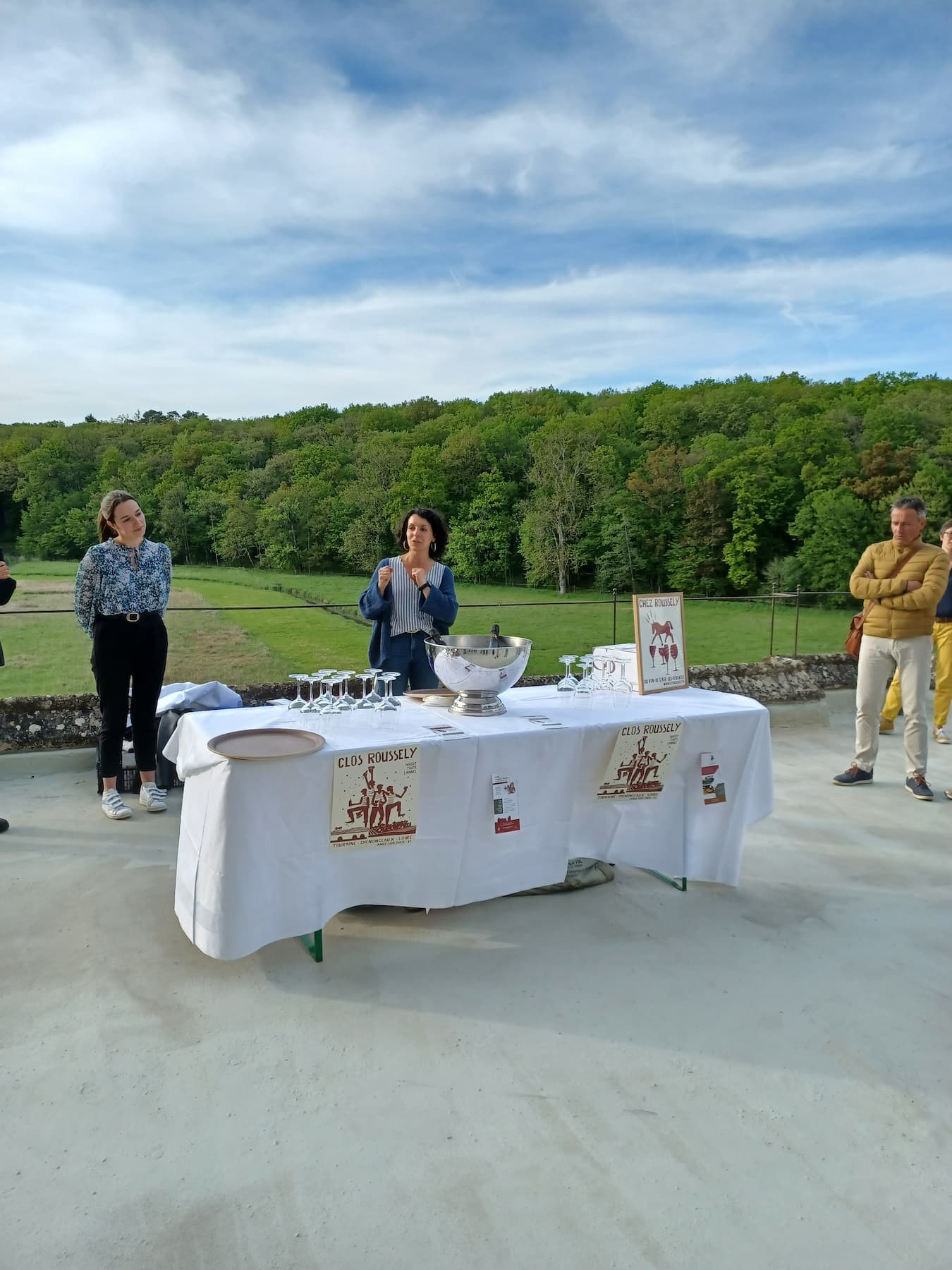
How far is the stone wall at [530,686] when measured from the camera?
468cm

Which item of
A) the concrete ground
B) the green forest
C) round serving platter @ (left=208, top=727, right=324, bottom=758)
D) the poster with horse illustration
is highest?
the green forest

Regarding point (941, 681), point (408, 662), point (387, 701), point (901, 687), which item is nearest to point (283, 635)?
point (408, 662)

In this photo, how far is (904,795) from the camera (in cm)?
433

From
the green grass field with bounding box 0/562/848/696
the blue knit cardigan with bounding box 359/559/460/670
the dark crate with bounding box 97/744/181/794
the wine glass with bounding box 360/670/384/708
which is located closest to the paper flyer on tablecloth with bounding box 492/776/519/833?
the wine glass with bounding box 360/670/384/708

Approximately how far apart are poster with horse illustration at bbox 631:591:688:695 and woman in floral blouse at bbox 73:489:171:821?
237 centimetres

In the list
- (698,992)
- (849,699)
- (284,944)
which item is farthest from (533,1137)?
(849,699)

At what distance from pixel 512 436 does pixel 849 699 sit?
50.5ft

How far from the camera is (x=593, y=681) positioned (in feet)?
10.6

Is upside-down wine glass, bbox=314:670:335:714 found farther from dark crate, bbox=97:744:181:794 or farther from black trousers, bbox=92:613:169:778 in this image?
dark crate, bbox=97:744:181:794

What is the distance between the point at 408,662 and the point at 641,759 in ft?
4.12

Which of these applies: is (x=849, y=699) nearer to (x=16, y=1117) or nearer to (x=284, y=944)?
(x=284, y=944)

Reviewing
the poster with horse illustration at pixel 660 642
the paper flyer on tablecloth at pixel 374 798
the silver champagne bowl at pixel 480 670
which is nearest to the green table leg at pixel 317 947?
the paper flyer on tablecloth at pixel 374 798

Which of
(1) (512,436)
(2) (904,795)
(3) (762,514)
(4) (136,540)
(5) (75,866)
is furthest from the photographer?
(1) (512,436)

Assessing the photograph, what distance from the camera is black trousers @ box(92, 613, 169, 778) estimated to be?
376cm
